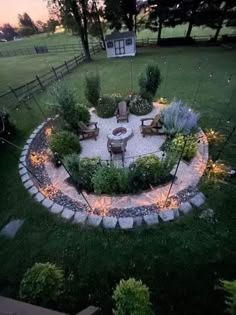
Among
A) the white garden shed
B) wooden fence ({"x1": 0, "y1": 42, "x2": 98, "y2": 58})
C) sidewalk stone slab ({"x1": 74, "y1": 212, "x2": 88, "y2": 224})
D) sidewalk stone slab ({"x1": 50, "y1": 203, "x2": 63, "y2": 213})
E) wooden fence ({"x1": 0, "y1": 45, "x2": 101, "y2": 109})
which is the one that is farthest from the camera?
wooden fence ({"x1": 0, "y1": 42, "x2": 98, "y2": 58})

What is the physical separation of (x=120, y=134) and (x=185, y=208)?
438 cm

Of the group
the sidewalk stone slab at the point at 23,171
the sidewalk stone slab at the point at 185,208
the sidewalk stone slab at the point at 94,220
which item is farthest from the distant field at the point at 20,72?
the sidewalk stone slab at the point at 185,208

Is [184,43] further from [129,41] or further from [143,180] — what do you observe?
[143,180]

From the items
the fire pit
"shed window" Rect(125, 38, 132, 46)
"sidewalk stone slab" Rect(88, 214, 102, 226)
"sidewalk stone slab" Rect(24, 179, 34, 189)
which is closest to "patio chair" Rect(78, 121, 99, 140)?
the fire pit

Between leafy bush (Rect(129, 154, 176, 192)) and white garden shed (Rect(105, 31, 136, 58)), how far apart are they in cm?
2024

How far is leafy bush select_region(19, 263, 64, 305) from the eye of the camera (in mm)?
4461

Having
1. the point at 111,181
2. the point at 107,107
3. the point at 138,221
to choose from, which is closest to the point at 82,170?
the point at 111,181

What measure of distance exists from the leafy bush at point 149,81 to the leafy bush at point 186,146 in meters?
4.13

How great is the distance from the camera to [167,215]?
21.0 ft

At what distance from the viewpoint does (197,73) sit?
1664cm

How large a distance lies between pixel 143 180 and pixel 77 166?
2.14 m

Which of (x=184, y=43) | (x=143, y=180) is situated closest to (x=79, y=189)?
(x=143, y=180)

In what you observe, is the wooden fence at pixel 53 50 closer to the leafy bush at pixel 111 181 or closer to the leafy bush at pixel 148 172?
the leafy bush at pixel 148 172

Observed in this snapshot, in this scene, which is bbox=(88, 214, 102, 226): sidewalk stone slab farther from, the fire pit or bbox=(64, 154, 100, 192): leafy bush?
the fire pit
